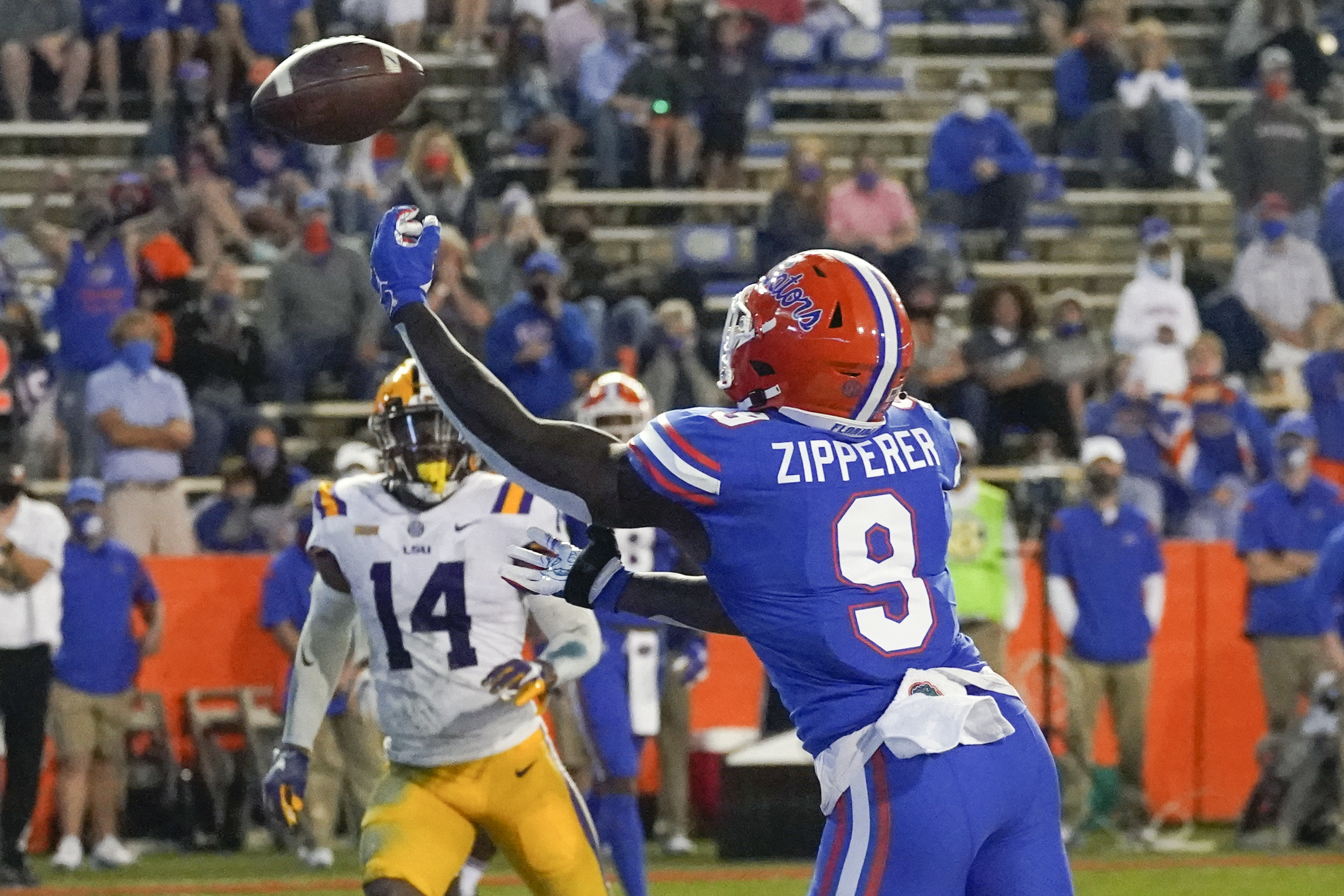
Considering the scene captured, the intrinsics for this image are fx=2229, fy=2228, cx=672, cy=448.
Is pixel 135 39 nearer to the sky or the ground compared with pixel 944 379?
nearer to the sky

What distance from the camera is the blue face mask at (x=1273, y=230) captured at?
13547mm

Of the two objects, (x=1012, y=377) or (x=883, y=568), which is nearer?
(x=883, y=568)

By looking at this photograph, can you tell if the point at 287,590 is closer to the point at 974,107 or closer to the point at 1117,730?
the point at 1117,730

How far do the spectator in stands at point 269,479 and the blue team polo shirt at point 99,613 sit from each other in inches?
44.6

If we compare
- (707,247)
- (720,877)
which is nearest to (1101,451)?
(720,877)

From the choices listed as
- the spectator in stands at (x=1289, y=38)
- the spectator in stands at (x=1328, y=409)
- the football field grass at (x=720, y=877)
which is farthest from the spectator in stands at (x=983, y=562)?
the spectator in stands at (x=1289, y=38)

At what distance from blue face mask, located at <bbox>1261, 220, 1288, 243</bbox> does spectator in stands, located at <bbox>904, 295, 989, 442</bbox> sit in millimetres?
2673

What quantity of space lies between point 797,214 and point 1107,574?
144 inches

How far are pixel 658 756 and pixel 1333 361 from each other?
4461mm

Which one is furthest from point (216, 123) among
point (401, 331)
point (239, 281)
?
point (401, 331)

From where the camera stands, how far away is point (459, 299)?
11938 mm

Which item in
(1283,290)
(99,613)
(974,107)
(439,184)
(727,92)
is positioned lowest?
(99,613)

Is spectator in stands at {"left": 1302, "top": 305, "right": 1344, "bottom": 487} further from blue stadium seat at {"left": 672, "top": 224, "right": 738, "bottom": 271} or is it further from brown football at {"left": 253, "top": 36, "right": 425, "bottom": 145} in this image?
brown football at {"left": 253, "top": 36, "right": 425, "bottom": 145}

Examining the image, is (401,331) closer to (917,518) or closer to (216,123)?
(917,518)
